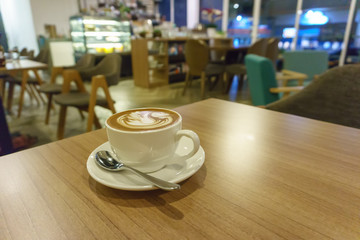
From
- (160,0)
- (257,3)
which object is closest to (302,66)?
(257,3)

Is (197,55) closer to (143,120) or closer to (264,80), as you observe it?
(264,80)

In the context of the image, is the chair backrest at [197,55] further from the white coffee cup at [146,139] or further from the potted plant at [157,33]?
the white coffee cup at [146,139]

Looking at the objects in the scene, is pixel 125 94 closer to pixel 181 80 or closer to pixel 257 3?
pixel 181 80

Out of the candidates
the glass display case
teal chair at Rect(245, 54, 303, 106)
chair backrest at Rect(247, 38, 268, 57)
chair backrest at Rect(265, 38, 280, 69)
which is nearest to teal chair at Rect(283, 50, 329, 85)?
chair backrest at Rect(247, 38, 268, 57)

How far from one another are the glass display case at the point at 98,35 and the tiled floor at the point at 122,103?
895 millimetres

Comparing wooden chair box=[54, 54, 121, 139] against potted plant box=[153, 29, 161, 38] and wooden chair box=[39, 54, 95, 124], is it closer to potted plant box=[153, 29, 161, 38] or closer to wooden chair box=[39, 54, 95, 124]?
wooden chair box=[39, 54, 95, 124]

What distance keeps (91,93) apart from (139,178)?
1.61 metres

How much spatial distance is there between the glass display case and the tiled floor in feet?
2.94

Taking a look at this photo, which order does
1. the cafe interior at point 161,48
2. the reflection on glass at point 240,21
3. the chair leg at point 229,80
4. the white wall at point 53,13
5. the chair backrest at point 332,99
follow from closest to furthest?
the chair backrest at point 332,99 → the cafe interior at point 161,48 → the chair leg at point 229,80 → the white wall at point 53,13 → the reflection on glass at point 240,21

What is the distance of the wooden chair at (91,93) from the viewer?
1821mm

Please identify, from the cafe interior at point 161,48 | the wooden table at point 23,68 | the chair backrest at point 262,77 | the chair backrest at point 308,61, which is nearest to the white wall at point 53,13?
the cafe interior at point 161,48

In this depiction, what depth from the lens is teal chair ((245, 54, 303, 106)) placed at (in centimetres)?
170

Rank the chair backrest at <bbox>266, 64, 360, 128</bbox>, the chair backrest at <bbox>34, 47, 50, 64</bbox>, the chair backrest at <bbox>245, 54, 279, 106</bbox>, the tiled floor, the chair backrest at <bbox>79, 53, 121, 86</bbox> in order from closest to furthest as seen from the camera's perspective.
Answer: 1. the chair backrest at <bbox>266, 64, 360, 128</bbox>
2. the chair backrest at <bbox>245, 54, 279, 106</bbox>
3. the chair backrest at <bbox>79, 53, 121, 86</bbox>
4. the tiled floor
5. the chair backrest at <bbox>34, 47, 50, 64</bbox>

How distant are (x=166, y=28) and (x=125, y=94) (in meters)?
1.85
